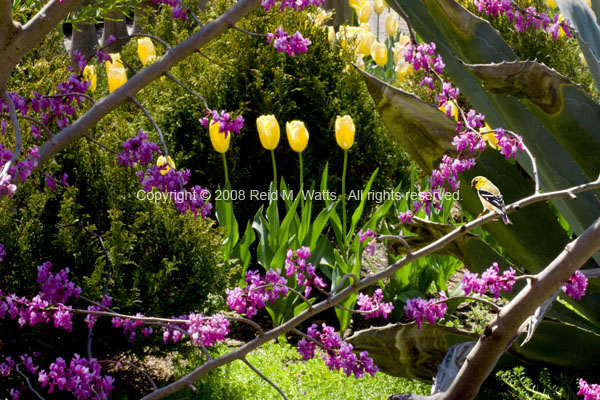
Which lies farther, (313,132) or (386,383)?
(313,132)

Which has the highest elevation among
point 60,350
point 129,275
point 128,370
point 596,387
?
point 596,387

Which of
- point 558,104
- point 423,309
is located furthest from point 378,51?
point 423,309

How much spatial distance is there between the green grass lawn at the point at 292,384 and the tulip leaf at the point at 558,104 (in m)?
1.18

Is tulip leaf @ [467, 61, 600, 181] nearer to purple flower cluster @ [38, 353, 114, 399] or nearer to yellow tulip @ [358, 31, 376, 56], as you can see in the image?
purple flower cluster @ [38, 353, 114, 399]

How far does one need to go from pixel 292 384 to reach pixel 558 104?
165 centimetres

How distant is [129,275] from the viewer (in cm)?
275

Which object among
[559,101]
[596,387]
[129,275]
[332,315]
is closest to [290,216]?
[332,315]

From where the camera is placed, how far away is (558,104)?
233cm

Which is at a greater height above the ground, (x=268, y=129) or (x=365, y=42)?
(x=365, y=42)

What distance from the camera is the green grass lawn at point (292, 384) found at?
2984mm

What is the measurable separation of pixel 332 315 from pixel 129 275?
4.65 feet

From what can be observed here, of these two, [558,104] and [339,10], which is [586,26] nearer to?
[558,104]

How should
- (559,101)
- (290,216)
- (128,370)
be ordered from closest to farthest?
1. (559,101)
2. (128,370)
3. (290,216)

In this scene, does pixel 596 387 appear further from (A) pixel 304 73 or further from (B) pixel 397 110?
(A) pixel 304 73
